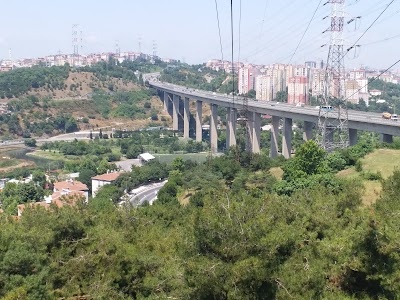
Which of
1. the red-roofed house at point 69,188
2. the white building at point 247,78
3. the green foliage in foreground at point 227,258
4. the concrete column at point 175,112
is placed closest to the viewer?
the green foliage in foreground at point 227,258

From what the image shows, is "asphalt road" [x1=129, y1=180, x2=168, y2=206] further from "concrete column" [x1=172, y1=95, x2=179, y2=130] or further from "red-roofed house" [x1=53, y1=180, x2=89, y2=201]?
"concrete column" [x1=172, y1=95, x2=179, y2=130]

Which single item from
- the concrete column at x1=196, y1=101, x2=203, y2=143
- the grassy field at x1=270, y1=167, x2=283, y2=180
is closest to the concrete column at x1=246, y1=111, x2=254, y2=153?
the concrete column at x1=196, y1=101, x2=203, y2=143

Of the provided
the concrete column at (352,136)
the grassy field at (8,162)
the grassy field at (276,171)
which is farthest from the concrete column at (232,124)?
the grassy field at (8,162)

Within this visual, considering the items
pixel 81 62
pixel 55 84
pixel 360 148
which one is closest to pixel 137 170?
pixel 360 148

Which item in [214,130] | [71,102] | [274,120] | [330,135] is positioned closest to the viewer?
[330,135]

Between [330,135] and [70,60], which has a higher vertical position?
[70,60]

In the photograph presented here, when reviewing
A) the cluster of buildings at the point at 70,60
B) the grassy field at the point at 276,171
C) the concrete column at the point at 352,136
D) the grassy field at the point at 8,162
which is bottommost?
the grassy field at the point at 8,162

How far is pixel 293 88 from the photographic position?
128 ft

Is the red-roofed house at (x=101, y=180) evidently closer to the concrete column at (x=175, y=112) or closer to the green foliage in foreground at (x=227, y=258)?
the green foliage in foreground at (x=227, y=258)

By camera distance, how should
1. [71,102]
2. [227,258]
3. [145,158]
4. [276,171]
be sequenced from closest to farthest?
[227,258], [276,171], [145,158], [71,102]

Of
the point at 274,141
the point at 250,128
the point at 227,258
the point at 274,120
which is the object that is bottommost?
the point at 274,141

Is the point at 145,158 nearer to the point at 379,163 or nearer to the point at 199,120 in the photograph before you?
the point at 199,120

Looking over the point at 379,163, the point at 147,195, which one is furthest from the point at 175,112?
the point at 379,163

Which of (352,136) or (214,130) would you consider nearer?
(352,136)
